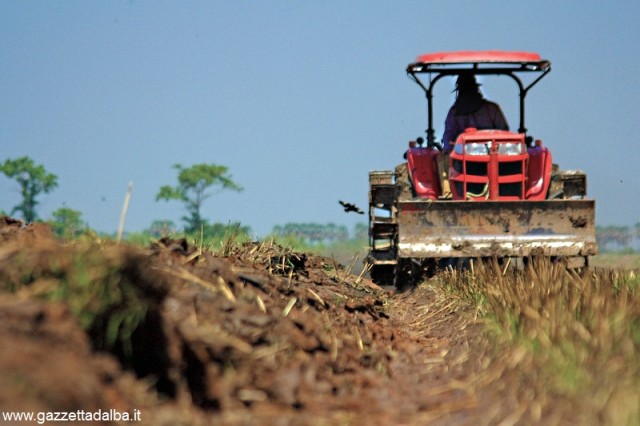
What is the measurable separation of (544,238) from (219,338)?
25.6 ft

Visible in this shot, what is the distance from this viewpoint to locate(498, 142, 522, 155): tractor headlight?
1328 cm

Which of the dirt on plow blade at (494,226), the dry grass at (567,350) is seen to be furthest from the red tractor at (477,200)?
the dry grass at (567,350)

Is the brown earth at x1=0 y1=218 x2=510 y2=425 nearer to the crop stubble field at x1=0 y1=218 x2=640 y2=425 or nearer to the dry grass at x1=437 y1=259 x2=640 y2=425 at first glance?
the crop stubble field at x1=0 y1=218 x2=640 y2=425

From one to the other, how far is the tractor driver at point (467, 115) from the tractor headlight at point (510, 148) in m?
0.65

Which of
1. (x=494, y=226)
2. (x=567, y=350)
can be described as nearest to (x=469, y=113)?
(x=494, y=226)

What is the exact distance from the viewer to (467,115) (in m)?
13.9

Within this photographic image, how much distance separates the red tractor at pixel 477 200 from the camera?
40.2ft

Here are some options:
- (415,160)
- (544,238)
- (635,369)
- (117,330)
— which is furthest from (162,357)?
(415,160)

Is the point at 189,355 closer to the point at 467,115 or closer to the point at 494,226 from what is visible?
the point at 494,226

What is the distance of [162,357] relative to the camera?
5.13 meters

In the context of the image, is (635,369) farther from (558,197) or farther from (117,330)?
(558,197)

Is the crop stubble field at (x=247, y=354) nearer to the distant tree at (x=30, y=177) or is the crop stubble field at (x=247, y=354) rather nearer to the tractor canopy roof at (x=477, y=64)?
the tractor canopy roof at (x=477, y=64)

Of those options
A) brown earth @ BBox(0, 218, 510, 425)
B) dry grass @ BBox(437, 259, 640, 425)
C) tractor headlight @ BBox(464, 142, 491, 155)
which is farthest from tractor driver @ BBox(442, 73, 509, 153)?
brown earth @ BBox(0, 218, 510, 425)

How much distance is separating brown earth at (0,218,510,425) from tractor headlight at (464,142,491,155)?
6.33 meters
